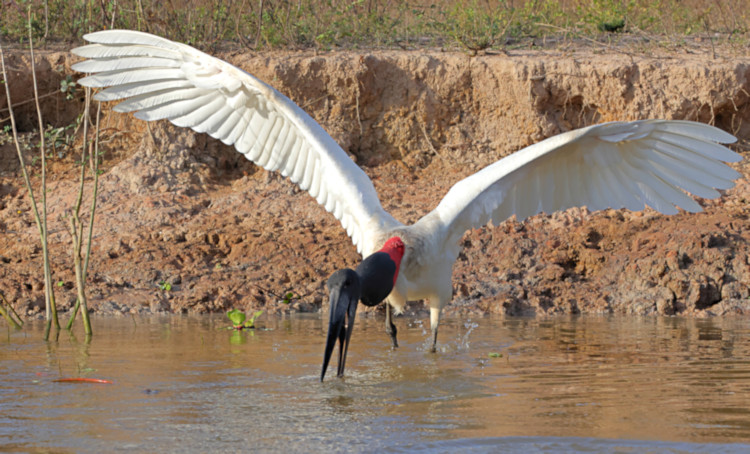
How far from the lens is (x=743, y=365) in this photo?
5.00m

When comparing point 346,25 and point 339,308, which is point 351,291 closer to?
point 339,308

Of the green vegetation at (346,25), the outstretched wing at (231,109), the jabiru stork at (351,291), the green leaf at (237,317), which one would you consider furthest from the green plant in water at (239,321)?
the green vegetation at (346,25)

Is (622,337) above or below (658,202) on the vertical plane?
below

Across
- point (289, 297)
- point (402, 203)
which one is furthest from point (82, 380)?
point (402, 203)

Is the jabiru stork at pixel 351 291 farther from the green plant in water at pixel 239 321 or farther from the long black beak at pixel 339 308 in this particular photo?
the green plant in water at pixel 239 321

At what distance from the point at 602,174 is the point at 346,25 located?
5973mm

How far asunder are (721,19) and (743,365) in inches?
357

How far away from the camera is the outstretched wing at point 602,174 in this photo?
5539 mm

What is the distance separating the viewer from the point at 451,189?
586 centimetres

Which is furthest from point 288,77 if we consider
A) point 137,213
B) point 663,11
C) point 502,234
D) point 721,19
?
point 721,19

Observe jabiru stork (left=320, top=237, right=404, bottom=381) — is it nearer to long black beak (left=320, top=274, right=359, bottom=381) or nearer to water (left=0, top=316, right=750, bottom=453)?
long black beak (left=320, top=274, right=359, bottom=381)

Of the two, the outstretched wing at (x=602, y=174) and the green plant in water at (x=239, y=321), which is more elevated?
the outstretched wing at (x=602, y=174)

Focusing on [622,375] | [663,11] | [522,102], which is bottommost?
[622,375]

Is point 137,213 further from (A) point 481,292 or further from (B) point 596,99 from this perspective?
(B) point 596,99
